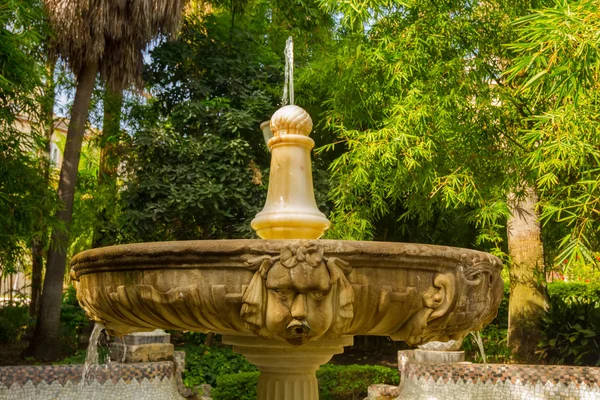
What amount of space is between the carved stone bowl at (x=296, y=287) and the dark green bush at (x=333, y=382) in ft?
16.8

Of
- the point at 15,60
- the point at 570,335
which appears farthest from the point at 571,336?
the point at 15,60

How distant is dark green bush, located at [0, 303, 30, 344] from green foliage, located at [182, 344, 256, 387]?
420 cm

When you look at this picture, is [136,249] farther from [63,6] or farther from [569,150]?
[63,6]

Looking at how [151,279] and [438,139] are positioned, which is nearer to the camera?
[151,279]

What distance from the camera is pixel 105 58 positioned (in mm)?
10562

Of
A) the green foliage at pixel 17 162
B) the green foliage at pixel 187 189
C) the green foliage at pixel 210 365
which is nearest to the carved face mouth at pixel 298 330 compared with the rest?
the green foliage at pixel 17 162

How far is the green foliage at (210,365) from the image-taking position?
28.8 ft

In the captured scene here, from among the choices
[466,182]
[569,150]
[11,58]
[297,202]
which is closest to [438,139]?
[466,182]

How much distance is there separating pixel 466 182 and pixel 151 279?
17.1 feet

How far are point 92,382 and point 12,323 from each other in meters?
7.19

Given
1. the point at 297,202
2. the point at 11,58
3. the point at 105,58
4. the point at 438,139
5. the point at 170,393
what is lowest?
the point at 170,393

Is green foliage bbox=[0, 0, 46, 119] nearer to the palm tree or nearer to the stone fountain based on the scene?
the palm tree

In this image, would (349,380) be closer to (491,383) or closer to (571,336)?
(491,383)

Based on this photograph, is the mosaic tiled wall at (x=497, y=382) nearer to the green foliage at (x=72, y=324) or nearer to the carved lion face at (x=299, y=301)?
the carved lion face at (x=299, y=301)
